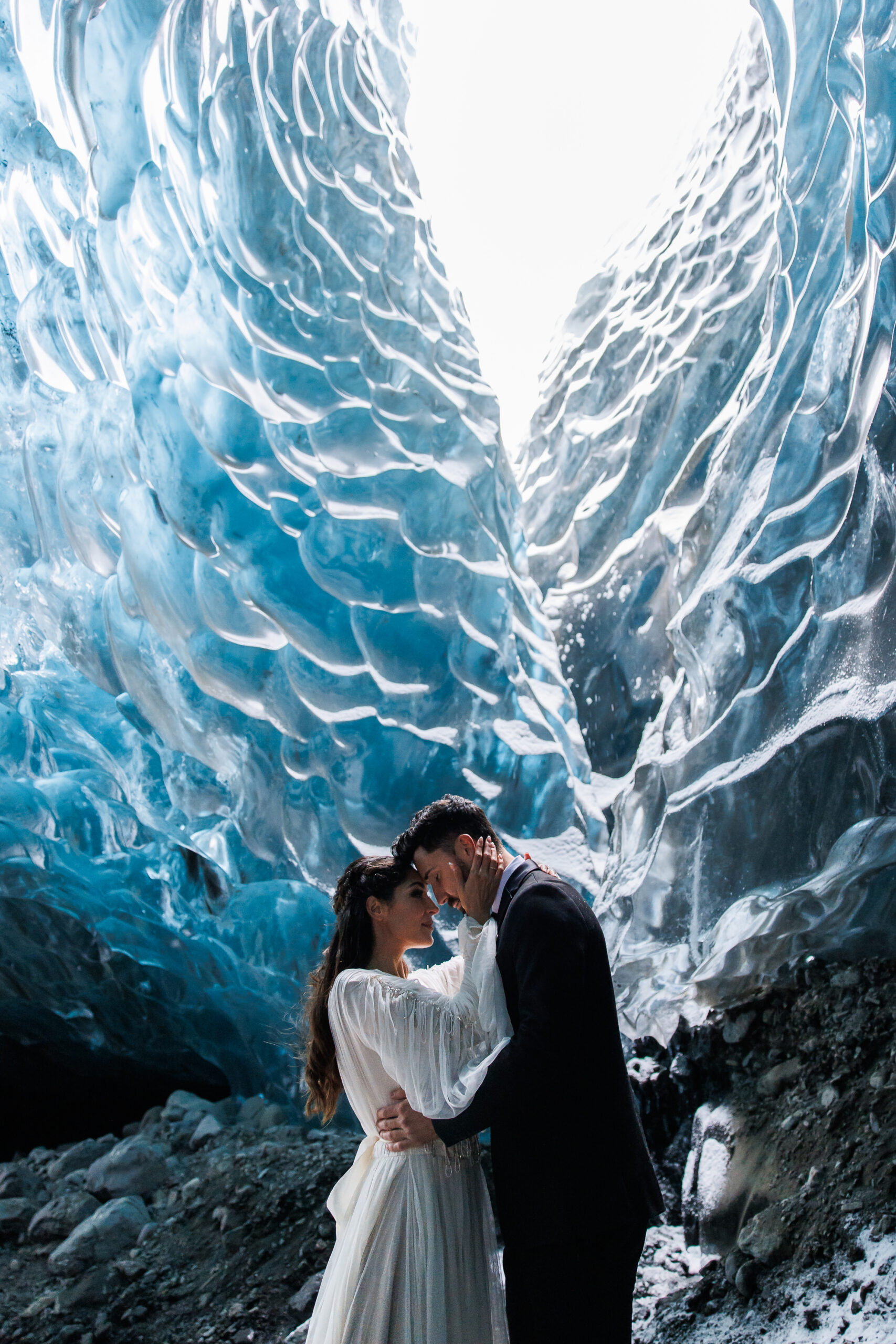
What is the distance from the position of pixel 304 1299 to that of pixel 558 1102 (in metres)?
1.68

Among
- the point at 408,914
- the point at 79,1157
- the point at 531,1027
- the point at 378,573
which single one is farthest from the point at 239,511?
the point at 79,1157

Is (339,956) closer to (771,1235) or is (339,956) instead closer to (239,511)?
(771,1235)

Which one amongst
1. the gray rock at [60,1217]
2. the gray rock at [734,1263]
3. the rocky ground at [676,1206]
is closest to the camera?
the rocky ground at [676,1206]

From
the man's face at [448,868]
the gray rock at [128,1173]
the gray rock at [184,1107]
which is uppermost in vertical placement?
the man's face at [448,868]

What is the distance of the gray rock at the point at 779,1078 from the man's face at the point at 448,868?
1161 mm

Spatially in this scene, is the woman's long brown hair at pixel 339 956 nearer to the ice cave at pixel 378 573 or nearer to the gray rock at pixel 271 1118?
the ice cave at pixel 378 573

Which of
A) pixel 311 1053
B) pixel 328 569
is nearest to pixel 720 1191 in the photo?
pixel 311 1053

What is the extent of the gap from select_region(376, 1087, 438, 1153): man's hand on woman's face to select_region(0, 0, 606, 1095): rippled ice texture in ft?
5.46

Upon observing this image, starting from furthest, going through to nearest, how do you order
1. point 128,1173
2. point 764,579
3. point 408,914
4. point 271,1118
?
point 271,1118 → point 128,1173 → point 764,579 → point 408,914

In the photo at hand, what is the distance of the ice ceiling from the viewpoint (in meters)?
2.56

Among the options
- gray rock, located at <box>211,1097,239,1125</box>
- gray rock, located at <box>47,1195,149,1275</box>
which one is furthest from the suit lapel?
gray rock, located at <box>211,1097,239,1125</box>

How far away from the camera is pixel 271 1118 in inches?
138

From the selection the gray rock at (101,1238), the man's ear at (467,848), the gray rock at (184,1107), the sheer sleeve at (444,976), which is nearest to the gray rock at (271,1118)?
the gray rock at (184,1107)

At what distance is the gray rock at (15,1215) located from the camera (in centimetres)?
316
